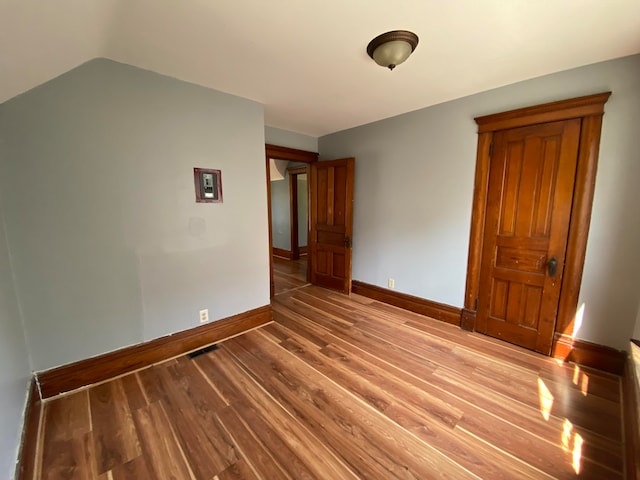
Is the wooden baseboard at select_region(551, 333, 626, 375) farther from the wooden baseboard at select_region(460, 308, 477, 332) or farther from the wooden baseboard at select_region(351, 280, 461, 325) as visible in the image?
the wooden baseboard at select_region(351, 280, 461, 325)

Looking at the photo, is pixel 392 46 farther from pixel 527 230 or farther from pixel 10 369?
pixel 10 369

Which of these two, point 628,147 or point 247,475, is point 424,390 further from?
point 628,147

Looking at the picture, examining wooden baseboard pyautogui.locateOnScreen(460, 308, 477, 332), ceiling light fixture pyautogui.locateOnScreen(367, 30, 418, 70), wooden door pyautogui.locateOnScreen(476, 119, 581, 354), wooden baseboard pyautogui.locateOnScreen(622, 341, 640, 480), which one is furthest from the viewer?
wooden baseboard pyautogui.locateOnScreen(460, 308, 477, 332)

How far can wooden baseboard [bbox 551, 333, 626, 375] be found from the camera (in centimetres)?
201

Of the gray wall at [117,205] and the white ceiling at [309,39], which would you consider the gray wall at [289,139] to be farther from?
the white ceiling at [309,39]

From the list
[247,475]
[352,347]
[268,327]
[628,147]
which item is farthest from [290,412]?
[628,147]

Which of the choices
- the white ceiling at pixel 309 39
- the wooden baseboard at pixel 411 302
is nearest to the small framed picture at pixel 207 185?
the white ceiling at pixel 309 39

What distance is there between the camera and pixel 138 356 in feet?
6.84

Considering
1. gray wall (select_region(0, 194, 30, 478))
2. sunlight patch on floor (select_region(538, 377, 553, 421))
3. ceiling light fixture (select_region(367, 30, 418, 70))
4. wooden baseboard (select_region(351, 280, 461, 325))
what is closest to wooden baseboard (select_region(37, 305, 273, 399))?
gray wall (select_region(0, 194, 30, 478))

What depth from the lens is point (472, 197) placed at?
104 inches

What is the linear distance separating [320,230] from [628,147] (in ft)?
10.6

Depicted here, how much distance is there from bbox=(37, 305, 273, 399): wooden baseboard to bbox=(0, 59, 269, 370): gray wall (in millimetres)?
75

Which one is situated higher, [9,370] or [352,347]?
[9,370]

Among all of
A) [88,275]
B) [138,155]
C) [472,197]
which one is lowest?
[88,275]
